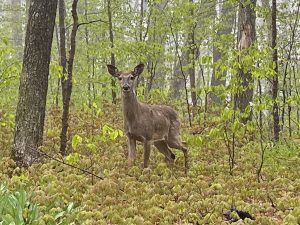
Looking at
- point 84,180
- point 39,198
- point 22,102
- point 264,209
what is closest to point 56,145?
point 22,102

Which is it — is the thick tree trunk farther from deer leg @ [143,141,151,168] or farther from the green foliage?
the green foliage

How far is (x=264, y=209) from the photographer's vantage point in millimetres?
7105

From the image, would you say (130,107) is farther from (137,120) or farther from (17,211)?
(17,211)

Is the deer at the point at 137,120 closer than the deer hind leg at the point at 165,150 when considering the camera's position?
Yes

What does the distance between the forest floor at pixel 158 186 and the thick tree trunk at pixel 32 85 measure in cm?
40

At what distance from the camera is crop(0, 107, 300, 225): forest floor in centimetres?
678

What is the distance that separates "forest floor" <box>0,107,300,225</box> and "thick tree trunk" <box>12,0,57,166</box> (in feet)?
1.30

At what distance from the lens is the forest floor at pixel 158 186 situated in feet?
22.2

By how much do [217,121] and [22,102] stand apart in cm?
655

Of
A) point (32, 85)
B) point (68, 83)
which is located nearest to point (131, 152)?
point (68, 83)

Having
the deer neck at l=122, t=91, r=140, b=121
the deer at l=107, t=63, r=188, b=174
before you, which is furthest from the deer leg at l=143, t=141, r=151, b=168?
the deer neck at l=122, t=91, r=140, b=121

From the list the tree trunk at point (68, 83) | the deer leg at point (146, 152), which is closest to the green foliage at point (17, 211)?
the deer leg at point (146, 152)

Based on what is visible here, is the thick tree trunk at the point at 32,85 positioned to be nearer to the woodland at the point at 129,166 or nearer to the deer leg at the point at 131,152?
the woodland at the point at 129,166

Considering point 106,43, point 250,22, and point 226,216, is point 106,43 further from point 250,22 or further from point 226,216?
point 226,216
